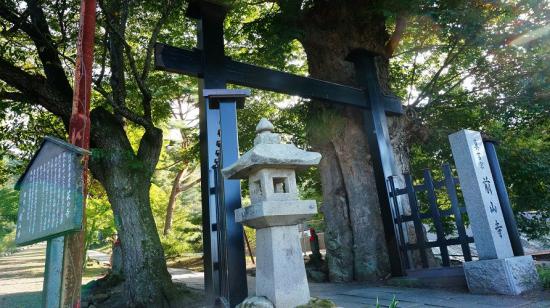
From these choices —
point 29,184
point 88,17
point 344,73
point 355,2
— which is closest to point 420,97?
point 344,73

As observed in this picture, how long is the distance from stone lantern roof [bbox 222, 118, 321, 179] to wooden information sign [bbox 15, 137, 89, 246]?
4.79ft

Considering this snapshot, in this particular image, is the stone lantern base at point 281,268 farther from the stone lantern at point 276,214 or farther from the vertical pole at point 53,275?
the vertical pole at point 53,275

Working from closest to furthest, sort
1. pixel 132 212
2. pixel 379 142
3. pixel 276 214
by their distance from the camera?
1. pixel 276 214
2. pixel 132 212
3. pixel 379 142

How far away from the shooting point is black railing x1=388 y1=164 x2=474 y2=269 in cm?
572

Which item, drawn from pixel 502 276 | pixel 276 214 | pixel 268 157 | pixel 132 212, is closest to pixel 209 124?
pixel 268 157

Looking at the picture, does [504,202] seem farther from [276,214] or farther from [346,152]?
[276,214]

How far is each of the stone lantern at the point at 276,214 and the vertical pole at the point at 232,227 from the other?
1.91 feet

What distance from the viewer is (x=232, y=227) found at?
14.4 ft

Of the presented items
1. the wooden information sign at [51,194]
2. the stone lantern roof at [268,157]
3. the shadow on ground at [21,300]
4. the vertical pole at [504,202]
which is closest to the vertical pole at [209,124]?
the stone lantern roof at [268,157]

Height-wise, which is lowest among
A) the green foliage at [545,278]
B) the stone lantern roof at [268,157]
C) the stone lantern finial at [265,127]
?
the green foliage at [545,278]

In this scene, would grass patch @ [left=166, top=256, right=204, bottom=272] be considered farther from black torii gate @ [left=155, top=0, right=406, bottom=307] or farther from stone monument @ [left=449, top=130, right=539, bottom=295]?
stone monument @ [left=449, top=130, right=539, bottom=295]

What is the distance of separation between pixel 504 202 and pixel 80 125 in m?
5.93

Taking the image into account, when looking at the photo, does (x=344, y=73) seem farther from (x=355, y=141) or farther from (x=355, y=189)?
(x=355, y=189)

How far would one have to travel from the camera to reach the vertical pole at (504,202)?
17.8ft
